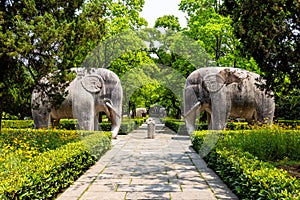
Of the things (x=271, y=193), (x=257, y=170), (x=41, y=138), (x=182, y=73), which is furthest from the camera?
(x=182, y=73)

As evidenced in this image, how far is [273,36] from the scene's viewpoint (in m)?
6.15

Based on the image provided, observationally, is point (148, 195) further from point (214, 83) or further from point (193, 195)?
point (214, 83)

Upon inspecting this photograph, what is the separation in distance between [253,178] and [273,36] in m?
3.11

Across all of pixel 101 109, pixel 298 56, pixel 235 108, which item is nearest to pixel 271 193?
pixel 298 56

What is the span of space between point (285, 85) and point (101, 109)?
7385mm

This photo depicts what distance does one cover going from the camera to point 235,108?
1188cm

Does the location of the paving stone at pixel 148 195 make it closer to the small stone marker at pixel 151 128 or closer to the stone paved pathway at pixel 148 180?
the stone paved pathway at pixel 148 180

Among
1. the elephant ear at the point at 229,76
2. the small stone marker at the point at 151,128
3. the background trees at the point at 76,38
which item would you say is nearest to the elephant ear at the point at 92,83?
the background trees at the point at 76,38

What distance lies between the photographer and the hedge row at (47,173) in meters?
3.68

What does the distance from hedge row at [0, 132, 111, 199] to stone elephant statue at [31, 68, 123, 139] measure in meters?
3.51

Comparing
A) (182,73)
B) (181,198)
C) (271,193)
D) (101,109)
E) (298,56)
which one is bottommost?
(181,198)

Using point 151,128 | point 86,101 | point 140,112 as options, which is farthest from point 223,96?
point 140,112

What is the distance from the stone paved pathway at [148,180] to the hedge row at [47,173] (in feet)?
0.73

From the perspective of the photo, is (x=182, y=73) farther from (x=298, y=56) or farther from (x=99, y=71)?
(x=298, y=56)
